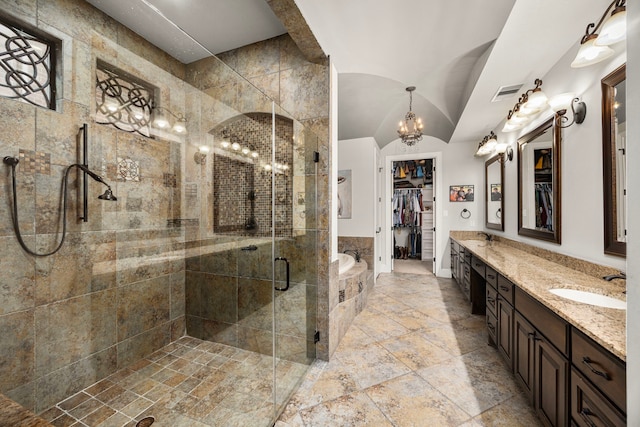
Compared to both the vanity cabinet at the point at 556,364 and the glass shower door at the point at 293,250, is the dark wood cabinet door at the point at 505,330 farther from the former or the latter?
the glass shower door at the point at 293,250

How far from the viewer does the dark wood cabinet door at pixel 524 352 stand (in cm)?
159

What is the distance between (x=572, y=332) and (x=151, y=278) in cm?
238

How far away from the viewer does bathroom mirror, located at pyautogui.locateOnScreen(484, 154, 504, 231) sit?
152 inches

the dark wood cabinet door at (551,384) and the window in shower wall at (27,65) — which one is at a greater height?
the window in shower wall at (27,65)

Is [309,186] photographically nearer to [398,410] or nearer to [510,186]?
[398,410]

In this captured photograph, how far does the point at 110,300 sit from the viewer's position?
1.62 m

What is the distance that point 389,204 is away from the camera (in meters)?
5.51

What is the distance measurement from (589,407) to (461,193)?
436cm

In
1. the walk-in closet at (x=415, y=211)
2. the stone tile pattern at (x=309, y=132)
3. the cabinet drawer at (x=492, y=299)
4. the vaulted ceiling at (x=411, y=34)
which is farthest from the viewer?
the walk-in closet at (x=415, y=211)

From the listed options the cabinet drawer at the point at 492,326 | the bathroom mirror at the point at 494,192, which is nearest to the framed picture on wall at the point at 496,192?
the bathroom mirror at the point at 494,192

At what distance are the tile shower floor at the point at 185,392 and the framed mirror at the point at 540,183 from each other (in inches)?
110

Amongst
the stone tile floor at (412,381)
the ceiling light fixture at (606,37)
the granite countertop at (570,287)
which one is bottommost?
the stone tile floor at (412,381)

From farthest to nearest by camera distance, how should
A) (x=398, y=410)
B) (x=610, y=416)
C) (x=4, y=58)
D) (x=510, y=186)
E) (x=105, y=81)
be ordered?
(x=510, y=186) → (x=398, y=410) → (x=105, y=81) → (x=4, y=58) → (x=610, y=416)

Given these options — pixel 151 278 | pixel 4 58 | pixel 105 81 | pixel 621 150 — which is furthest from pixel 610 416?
pixel 4 58
